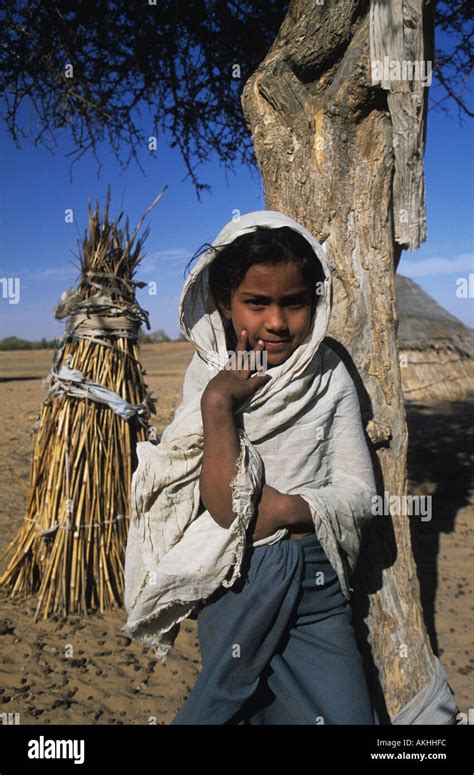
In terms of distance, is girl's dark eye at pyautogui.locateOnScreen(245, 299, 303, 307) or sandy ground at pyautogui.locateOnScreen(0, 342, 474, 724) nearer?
girl's dark eye at pyautogui.locateOnScreen(245, 299, 303, 307)

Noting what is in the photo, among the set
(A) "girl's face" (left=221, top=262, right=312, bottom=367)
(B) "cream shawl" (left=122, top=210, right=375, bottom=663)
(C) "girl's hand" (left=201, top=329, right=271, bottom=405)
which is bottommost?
(B) "cream shawl" (left=122, top=210, right=375, bottom=663)

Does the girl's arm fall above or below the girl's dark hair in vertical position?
below

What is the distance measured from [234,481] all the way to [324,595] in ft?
1.60

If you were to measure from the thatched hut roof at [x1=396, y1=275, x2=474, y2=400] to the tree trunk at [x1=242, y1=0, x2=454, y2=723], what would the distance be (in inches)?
367

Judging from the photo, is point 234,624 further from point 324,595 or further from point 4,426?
point 4,426

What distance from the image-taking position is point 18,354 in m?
28.6

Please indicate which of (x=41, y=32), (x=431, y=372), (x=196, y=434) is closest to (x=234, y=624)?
(x=196, y=434)

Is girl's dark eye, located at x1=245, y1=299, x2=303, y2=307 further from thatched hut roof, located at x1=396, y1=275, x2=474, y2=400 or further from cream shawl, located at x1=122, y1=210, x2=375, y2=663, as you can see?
thatched hut roof, located at x1=396, y1=275, x2=474, y2=400

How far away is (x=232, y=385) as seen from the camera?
66.7 inches

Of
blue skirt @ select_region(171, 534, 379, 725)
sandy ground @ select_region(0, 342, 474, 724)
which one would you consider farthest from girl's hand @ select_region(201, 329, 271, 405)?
sandy ground @ select_region(0, 342, 474, 724)

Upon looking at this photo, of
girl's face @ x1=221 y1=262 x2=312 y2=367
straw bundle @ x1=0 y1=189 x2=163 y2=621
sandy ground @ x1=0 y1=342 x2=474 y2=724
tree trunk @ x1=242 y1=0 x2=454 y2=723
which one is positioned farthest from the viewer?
straw bundle @ x1=0 y1=189 x2=163 y2=621

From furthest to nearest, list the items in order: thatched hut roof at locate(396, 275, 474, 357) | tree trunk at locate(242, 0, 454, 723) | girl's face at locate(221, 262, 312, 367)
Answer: thatched hut roof at locate(396, 275, 474, 357) < tree trunk at locate(242, 0, 454, 723) < girl's face at locate(221, 262, 312, 367)

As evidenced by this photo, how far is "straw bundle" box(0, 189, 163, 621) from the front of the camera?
3.68 metres

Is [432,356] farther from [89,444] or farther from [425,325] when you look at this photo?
[89,444]
